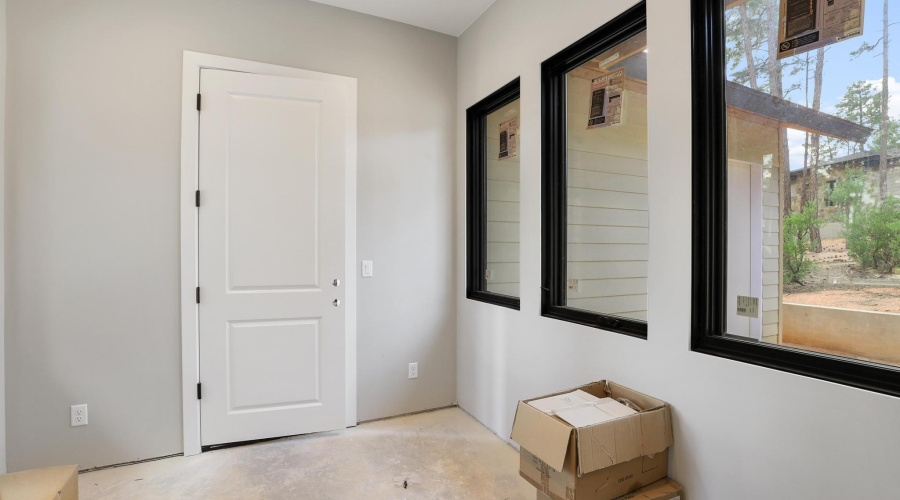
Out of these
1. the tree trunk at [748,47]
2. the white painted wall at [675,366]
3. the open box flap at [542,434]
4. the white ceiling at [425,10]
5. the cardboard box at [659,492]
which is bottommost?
the cardboard box at [659,492]

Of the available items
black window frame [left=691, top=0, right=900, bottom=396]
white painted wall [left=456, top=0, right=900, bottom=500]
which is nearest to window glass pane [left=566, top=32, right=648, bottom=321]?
white painted wall [left=456, top=0, right=900, bottom=500]

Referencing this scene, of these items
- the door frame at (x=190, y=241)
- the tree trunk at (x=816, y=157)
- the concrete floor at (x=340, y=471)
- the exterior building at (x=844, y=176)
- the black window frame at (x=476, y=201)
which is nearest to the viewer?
the exterior building at (x=844, y=176)

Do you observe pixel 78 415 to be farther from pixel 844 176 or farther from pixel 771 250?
pixel 844 176

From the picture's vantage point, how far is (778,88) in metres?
1.51

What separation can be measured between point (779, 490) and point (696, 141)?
1192 mm

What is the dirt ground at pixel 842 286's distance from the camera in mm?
1277

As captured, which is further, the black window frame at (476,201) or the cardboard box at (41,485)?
the black window frame at (476,201)

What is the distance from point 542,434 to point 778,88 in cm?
144

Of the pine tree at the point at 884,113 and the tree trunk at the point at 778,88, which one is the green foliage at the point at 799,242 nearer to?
the tree trunk at the point at 778,88

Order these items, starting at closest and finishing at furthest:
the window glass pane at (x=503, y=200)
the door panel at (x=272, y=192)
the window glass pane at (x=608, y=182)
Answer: the window glass pane at (x=608, y=182)
the door panel at (x=272, y=192)
the window glass pane at (x=503, y=200)

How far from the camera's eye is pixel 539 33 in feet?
8.11

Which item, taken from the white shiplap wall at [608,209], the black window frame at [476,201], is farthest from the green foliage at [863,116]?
the black window frame at [476,201]

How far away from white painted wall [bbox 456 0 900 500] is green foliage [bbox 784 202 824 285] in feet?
0.99

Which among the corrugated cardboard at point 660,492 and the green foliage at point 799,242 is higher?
the green foliage at point 799,242
